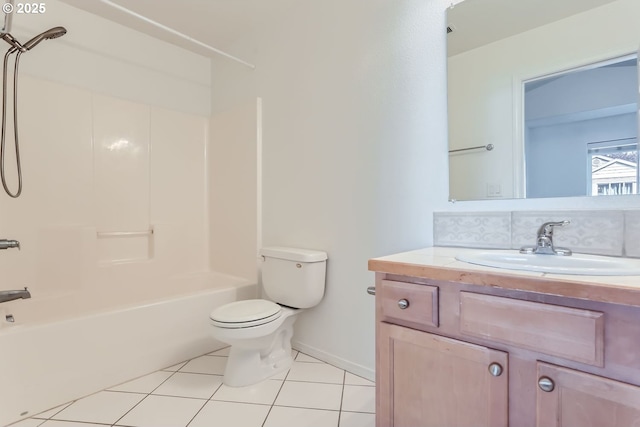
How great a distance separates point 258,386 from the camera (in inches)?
66.8

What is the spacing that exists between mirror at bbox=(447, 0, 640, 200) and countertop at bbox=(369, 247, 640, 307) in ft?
1.81

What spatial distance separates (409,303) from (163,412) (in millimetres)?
1255

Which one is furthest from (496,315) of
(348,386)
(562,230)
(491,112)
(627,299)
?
(348,386)

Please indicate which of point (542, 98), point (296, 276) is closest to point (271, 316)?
point (296, 276)

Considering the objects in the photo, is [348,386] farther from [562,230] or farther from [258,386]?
[562,230]

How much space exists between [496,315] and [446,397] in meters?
0.30

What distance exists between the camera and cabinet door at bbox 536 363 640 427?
67 cm

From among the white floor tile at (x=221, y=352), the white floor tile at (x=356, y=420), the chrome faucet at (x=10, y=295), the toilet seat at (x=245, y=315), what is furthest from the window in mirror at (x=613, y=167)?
the chrome faucet at (x=10, y=295)

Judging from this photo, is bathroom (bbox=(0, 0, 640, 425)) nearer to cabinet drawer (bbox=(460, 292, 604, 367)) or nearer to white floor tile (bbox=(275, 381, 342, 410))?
white floor tile (bbox=(275, 381, 342, 410))

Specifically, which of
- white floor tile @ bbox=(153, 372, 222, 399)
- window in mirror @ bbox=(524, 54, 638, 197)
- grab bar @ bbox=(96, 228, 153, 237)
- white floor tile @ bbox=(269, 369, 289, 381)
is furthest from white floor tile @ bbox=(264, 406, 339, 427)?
grab bar @ bbox=(96, 228, 153, 237)

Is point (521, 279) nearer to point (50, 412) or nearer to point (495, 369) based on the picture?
point (495, 369)

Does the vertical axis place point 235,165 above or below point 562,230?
above

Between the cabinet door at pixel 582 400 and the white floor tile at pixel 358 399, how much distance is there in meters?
0.89

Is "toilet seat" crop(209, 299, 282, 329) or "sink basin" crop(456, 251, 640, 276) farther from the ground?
"sink basin" crop(456, 251, 640, 276)
